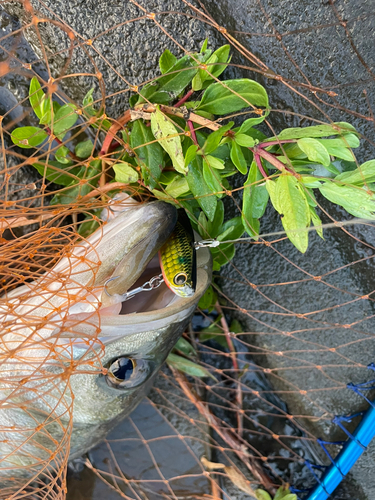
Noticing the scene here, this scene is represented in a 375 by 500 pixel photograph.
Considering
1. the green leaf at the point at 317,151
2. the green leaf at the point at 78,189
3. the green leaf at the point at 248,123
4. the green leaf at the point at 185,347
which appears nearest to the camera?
the green leaf at the point at 317,151

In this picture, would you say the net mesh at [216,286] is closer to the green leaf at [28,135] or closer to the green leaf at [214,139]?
the green leaf at [28,135]

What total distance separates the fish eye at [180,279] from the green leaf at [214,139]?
0.43m

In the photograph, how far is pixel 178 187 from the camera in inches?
58.1

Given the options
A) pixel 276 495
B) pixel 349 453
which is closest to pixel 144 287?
pixel 349 453

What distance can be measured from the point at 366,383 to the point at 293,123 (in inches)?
55.4

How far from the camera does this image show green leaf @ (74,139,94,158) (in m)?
1.77

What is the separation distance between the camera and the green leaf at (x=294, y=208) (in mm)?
1217

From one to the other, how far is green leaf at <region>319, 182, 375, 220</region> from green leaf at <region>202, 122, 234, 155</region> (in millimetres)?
362

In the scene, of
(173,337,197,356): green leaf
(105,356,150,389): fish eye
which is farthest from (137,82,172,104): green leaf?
(173,337,197,356): green leaf

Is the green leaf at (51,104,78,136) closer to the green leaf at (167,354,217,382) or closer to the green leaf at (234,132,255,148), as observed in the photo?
the green leaf at (234,132,255,148)

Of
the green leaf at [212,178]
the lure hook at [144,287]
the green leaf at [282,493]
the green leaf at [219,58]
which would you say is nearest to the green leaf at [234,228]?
the green leaf at [212,178]

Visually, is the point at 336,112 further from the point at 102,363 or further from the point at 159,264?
the point at 102,363

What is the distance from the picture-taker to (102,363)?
1363 millimetres

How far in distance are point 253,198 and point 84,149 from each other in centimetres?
85
